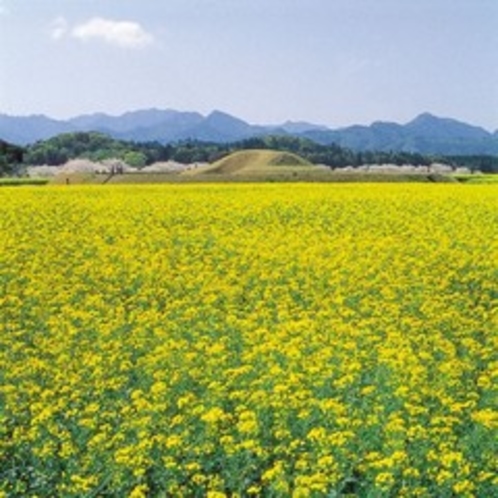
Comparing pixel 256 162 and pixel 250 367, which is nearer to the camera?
pixel 250 367

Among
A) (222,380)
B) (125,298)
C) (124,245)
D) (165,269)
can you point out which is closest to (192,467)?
(222,380)

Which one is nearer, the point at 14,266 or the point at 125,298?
the point at 125,298

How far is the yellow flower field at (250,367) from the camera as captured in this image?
765cm

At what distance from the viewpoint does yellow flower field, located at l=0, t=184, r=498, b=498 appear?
7648 mm

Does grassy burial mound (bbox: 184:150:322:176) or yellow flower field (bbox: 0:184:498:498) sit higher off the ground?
grassy burial mound (bbox: 184:150:322:176)

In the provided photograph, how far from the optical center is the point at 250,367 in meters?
9.73

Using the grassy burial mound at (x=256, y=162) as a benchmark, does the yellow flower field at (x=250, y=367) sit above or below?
below

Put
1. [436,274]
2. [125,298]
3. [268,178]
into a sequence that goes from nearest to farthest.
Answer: [125,298], [436,274], [268,178]

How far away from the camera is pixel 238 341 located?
37.8ft

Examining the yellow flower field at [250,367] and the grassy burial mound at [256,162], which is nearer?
the yellow flower field at [250,367]

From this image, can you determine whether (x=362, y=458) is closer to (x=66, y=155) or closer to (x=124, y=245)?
(x=124, y=245)

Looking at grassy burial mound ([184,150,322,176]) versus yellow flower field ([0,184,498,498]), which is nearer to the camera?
yellow flower field ([0,184,498,498])

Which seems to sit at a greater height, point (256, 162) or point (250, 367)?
point (256, 162)

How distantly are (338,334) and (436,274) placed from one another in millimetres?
5731
